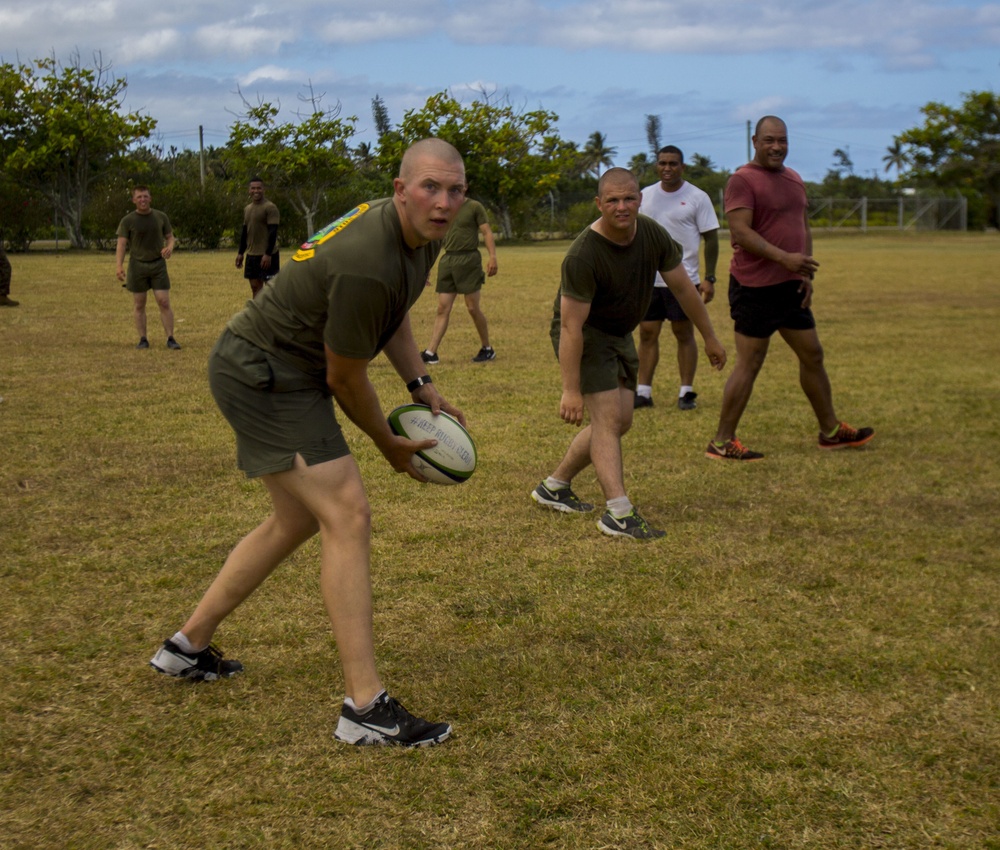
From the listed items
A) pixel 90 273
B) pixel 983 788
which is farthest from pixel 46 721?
pixel 90 273

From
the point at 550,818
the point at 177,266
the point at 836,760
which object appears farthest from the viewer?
the point at 177,266

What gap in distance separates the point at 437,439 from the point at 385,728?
1.09 meters

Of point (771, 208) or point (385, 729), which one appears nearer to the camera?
point (385, 729)

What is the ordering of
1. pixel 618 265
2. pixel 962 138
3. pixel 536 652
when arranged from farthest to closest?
pixel 962 138 → pixel 618 265 → pixel 536 652

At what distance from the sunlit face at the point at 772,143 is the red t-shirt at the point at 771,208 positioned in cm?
12

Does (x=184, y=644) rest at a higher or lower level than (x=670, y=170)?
lower

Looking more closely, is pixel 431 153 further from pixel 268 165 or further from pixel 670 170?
pixel 268 165

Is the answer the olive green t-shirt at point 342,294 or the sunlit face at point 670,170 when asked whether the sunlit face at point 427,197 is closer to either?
the olive green t-shirt at point 342,294

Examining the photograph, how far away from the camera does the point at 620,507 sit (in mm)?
6215

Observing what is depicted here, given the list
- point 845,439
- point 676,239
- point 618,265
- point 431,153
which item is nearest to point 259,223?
point 676,239

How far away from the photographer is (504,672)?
14.5 feet

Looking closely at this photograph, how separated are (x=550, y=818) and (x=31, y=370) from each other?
420 inches

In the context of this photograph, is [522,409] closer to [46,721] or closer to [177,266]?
[46,721]

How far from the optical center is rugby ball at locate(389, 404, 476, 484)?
4266 mm
